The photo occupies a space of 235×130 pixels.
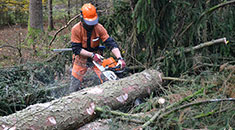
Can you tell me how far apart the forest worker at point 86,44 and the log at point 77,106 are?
0.51 meters

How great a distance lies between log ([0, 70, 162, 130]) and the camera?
2609 millimetres

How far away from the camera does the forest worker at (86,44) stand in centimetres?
Answer: 406

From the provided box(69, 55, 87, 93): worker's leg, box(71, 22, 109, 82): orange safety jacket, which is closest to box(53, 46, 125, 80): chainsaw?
box(71, 22, 109, 82): orange safety jacket

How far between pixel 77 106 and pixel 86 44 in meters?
1.73

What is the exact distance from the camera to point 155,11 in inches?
173

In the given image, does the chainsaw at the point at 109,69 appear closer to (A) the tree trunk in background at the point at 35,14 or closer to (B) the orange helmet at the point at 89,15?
(B) the orange helmet at the point at 89,15

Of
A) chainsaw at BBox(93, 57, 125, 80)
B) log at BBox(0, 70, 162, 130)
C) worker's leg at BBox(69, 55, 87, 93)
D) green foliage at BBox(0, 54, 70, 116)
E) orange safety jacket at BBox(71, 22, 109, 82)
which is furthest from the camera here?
worker's leg at BBox(69, 55, 87, 93)

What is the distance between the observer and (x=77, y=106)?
3.02 metres

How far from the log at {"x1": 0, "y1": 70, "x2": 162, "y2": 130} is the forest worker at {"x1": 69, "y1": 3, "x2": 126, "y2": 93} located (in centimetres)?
51

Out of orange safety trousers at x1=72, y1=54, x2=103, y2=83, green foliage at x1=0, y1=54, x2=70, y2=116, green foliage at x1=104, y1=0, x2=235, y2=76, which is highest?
green foliage at x1=104, y1=0, x2=235, y2=76

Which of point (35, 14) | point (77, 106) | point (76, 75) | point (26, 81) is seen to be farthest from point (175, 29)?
point (35, 14)

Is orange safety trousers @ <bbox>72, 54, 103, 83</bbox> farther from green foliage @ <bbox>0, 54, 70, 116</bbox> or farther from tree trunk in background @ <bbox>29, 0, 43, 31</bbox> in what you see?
tree trunk in background @ <bbox>29, 0, 43, 31</bbox>

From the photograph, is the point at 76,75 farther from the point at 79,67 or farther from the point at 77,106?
the point at 77,106

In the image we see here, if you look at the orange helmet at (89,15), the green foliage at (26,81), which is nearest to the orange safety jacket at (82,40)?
the orange helmet at (89,15)
